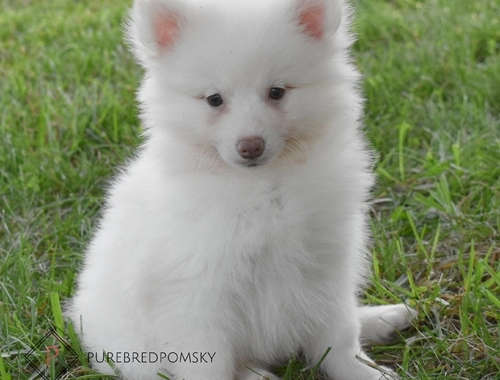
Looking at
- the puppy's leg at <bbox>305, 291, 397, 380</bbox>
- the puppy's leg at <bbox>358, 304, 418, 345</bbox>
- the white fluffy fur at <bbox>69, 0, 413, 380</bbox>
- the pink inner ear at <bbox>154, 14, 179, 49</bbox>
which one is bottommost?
the puppy's leg at <bbox>358, 304, 418, 345</bbox>

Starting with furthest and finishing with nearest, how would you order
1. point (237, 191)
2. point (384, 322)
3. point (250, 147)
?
1. point (384, 322)
2. point (237, 191)
3. point (250, 147)

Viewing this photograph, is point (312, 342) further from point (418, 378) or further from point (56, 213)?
point (56, 213)

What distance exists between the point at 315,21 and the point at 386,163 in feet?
6.55

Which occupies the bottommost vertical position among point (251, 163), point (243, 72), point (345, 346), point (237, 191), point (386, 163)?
point (386, 163)

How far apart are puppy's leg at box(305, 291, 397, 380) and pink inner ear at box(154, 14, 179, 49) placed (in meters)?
1.21

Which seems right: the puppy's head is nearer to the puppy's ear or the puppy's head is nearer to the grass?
the puppy's ear

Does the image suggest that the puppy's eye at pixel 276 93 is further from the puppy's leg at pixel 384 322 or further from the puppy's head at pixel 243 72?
the puppy's leg at pixel 384 322

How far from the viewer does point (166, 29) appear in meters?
2.94

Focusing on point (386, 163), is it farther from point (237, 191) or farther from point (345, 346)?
point (237, 191)

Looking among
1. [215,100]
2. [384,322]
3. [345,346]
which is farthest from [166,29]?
[384,322]

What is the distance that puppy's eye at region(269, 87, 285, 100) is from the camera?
2799 mm

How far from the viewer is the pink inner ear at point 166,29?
2906mm

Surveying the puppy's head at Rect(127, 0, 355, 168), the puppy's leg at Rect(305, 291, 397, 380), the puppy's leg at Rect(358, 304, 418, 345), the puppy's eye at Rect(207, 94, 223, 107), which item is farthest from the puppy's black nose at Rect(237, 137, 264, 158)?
the puppy's leg at Rect(358, 304, 418, 345)

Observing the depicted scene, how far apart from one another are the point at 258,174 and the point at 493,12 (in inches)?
175
